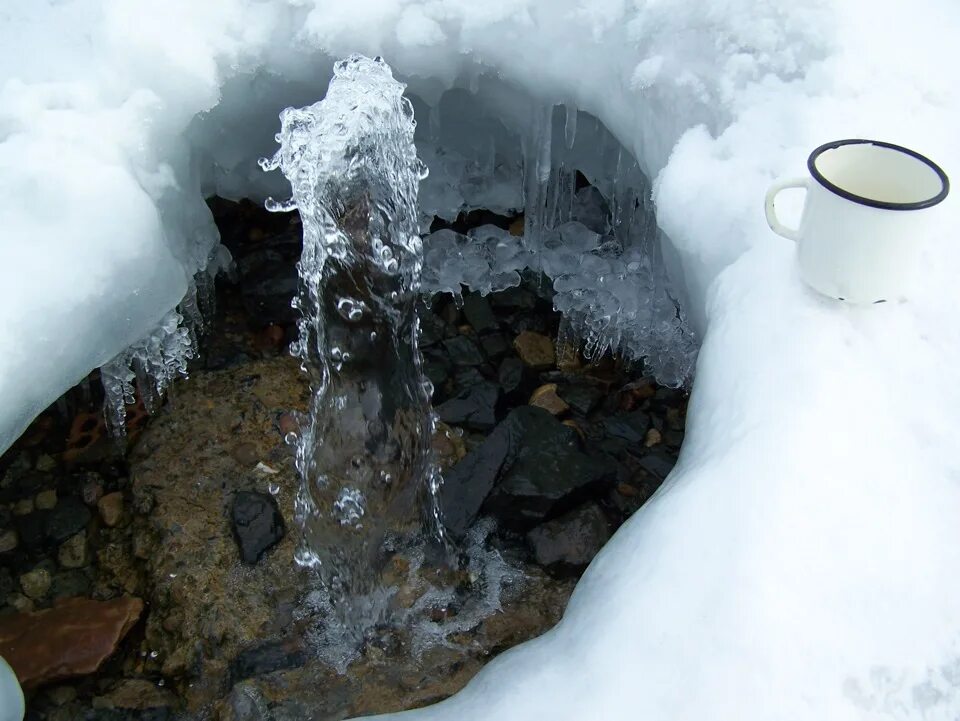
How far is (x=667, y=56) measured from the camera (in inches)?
75.0

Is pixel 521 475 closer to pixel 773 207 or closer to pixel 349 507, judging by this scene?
pixel 349 507

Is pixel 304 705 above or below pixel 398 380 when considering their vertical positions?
below

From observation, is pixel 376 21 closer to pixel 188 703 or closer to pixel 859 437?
pixel 859 437

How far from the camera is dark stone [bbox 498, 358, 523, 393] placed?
8.42 feet

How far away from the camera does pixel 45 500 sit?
7.44ft

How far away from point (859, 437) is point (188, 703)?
1.51m

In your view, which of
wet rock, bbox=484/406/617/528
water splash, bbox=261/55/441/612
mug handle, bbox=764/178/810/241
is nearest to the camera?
mug handle, bbox=764/178/810/241

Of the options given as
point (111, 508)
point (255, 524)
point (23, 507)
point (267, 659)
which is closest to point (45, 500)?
point (23, 507)

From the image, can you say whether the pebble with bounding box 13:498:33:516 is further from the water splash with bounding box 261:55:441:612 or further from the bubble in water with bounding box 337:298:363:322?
the bubble in water with bounding box 337:298:363:322

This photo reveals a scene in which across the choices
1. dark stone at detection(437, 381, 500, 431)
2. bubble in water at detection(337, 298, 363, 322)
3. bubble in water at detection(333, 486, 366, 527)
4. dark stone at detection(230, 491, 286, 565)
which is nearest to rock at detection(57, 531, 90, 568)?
dark stone at detection(230, 491, 286, 565)

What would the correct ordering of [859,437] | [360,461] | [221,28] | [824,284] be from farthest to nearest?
[360,461] < [221,28] < [824,284] < [859,437]

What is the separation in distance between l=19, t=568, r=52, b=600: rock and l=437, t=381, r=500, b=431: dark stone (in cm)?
110

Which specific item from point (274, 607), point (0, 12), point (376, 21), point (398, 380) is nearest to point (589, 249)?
point (398, 380)

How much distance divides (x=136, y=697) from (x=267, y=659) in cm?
29
